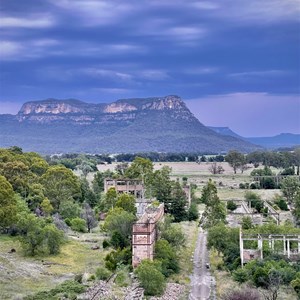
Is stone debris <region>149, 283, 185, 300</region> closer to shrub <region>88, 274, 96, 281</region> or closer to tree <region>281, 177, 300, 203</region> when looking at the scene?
shrub <region>88, 274, 96, 281</region>

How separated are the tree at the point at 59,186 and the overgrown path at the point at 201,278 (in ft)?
71.2

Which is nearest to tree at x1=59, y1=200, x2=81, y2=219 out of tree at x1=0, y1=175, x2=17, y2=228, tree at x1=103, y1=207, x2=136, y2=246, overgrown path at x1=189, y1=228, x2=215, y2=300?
tree at x1=0, y1=175, x2=17, y2=228

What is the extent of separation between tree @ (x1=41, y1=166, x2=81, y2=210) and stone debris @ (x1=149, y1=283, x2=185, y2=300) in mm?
34481

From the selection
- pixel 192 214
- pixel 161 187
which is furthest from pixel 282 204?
pixel 161 187

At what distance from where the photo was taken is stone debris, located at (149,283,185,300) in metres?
Result: 39.4

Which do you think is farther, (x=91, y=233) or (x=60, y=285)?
(x=91, y=233)

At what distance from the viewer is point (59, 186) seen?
76.5 m

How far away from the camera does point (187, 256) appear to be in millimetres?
54781

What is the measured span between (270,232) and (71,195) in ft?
114

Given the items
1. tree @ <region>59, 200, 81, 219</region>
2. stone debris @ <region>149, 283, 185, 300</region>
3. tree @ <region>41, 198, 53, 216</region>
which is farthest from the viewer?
tree @ <region>59, 200, 81, 219</region>

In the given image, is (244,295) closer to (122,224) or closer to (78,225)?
(122,224)

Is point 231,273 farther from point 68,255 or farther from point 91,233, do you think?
point 91,233

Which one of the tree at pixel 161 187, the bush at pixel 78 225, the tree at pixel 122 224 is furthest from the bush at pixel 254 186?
the tree at pixel 122 224

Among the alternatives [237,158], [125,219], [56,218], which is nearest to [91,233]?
[56,218]
